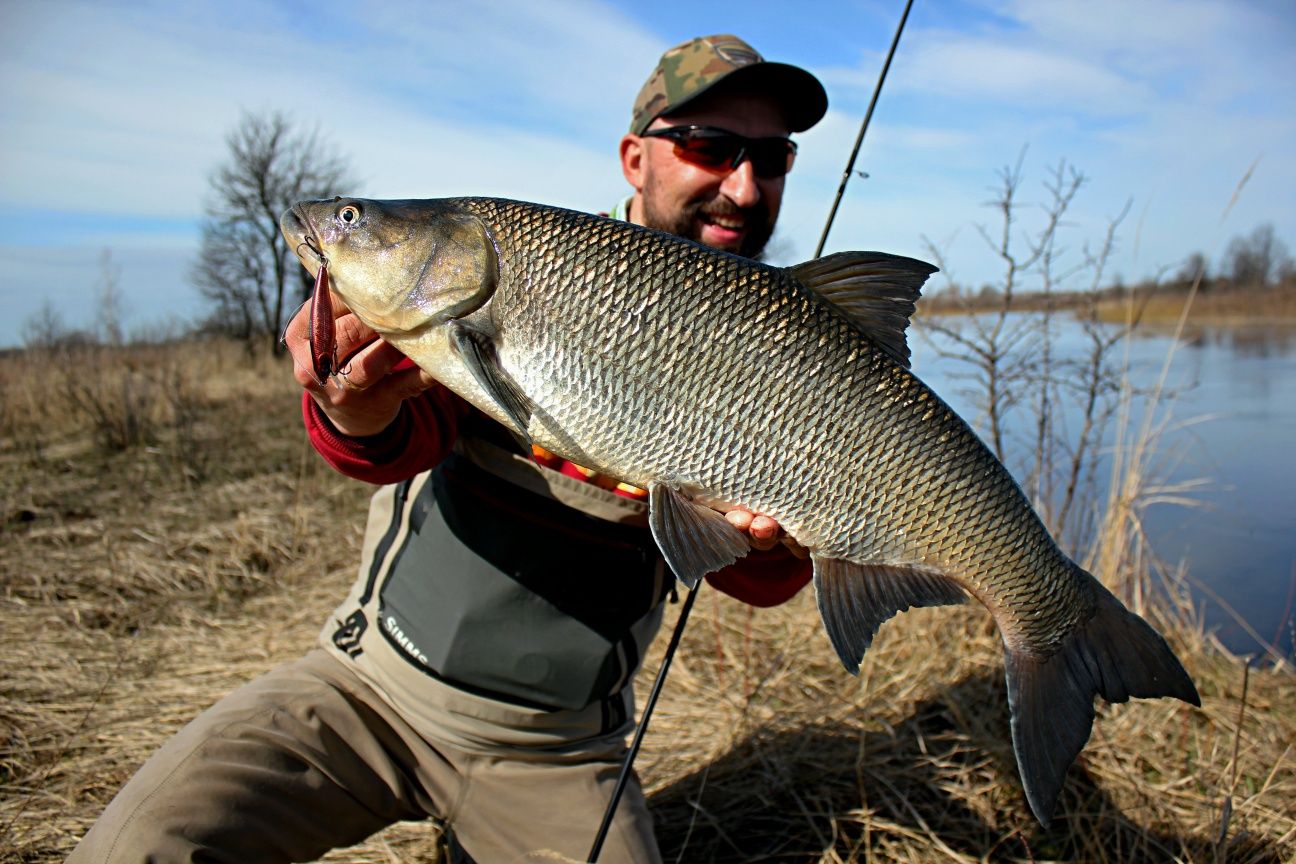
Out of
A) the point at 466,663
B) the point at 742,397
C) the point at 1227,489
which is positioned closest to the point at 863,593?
the point at 742,397

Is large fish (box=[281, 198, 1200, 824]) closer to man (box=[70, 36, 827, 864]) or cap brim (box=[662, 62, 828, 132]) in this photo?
man (box=[70, 36, 827, 864])

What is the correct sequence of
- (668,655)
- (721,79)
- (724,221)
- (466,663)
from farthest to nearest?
1. (724,221)
2. (721,79)
3. (668,655)
4. (466,663)

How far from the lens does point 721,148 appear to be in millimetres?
3066

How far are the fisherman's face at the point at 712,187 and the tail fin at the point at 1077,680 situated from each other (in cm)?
173

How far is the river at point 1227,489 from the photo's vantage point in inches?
213

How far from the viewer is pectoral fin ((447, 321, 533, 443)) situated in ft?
6.03

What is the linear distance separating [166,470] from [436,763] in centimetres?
637

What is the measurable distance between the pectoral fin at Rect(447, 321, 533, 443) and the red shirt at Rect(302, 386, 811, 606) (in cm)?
47

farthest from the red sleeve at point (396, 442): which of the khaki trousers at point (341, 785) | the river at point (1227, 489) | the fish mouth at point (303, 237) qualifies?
the river at point (1227, 489)

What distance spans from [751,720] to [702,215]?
1999 millimetres

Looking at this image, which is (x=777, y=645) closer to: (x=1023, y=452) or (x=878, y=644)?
(x=878, y=644)

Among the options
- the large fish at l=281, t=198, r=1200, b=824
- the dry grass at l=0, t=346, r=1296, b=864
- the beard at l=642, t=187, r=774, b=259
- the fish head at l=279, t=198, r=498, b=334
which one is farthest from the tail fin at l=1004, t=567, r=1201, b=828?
the beard at l=642, t=187, r=774, b=259

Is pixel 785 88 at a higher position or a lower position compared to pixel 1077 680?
higher

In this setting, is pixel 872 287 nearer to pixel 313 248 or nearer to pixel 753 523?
pixel 753 523
